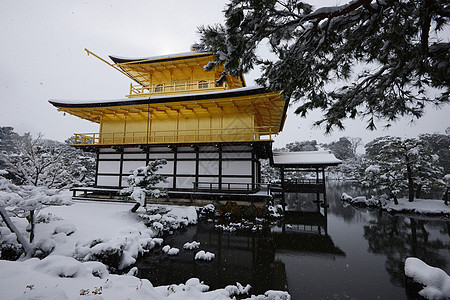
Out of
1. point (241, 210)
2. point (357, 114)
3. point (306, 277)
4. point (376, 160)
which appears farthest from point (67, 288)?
point (376, 160)

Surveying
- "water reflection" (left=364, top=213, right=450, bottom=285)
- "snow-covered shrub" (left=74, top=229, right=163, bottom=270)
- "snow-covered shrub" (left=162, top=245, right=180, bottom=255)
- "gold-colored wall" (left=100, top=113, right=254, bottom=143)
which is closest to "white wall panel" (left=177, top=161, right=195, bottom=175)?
"gold-colored wall" (left=100, top=113, right=254, bottom=143)

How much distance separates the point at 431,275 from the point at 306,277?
2.66 metres

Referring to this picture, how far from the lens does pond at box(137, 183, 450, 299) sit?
189 inches

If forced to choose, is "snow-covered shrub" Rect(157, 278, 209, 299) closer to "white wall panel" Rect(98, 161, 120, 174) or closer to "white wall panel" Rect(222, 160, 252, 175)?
"white wall panel" Rect(222, 160, 252, 175)

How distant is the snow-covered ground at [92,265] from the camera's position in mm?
3201

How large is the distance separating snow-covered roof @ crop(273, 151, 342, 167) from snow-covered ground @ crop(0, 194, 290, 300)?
8097 mm

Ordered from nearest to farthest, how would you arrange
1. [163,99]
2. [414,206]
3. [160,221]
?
[160,221] < [163,99] < [414,206]

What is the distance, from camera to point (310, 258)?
643cm

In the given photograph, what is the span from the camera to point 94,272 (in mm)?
4383

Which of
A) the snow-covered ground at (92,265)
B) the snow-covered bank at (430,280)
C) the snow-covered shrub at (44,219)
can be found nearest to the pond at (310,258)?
the snow-covered bank at (430,280)

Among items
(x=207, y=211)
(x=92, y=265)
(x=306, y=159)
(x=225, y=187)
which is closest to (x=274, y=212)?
(x=225, y=187)

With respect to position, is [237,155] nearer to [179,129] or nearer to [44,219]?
[179,129]

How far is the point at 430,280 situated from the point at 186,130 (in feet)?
40.7

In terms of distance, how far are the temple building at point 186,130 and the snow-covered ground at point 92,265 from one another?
13.7 feet
